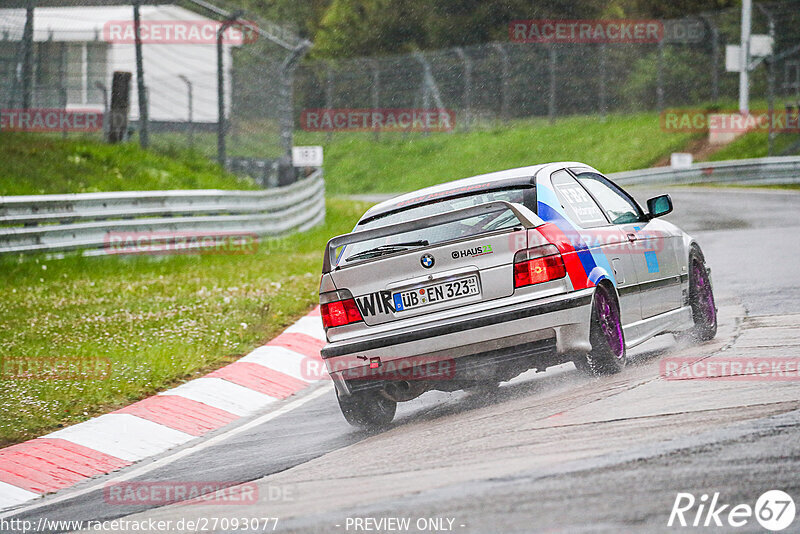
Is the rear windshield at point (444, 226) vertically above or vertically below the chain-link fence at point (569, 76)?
below

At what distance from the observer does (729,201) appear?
2162cm

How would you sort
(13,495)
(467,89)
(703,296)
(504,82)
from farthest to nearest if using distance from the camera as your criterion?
(467,89) → (504,82) → (703,296) → (13,495)

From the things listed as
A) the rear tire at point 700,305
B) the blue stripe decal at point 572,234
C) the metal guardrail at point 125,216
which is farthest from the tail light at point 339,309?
the metal guardrail at point 125,216

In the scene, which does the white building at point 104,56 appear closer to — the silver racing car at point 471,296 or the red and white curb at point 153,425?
the red and white curb at point 153,425

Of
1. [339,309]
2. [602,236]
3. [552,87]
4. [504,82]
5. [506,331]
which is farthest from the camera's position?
[504,82]

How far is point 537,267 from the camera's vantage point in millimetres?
6598

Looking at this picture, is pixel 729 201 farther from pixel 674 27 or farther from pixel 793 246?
pixel 674 27

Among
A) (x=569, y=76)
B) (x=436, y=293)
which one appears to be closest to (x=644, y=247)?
(x=436, y=293)

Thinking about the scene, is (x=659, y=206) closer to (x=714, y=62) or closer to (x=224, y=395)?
(x=224, y=395)

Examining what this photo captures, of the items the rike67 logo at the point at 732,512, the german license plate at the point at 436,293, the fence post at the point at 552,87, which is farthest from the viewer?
the fence post at the point at 552,87

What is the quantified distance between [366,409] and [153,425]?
5.26ft

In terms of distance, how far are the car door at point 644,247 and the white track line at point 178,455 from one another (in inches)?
96.5

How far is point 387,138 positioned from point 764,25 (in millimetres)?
14277

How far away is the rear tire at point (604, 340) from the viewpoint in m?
6.79
